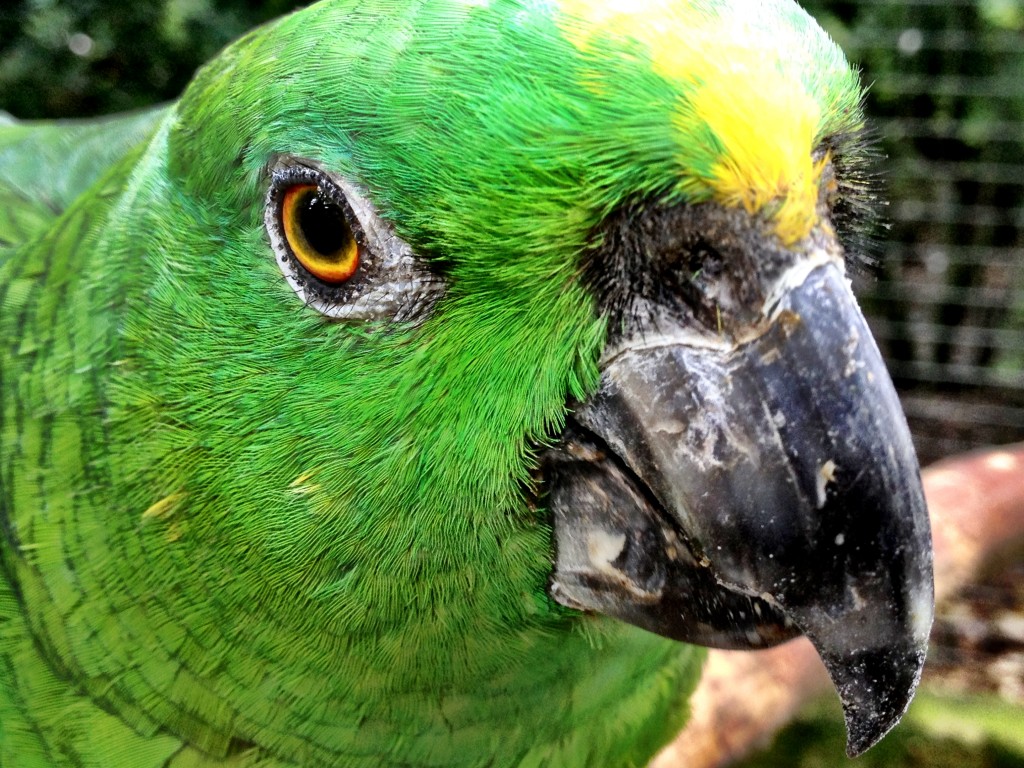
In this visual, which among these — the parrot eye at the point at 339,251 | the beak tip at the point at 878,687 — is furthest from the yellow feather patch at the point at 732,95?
the beak tip at the point at 878,687

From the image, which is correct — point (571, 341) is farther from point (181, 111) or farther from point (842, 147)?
point (181, 111)

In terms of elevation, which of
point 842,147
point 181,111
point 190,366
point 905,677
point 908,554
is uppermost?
point 181,111

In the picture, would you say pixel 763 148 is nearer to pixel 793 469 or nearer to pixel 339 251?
pixel 793 469

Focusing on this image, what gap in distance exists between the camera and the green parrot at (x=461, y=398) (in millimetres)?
887

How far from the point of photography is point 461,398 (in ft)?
3.14

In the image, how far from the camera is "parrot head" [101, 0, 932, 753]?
879mm

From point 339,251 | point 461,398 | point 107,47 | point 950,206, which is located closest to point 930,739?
point 461,398

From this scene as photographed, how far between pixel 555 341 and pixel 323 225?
287 mm

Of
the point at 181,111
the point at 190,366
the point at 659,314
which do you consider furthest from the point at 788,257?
the point at 181,111

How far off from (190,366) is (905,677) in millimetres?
873

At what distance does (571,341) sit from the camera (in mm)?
917

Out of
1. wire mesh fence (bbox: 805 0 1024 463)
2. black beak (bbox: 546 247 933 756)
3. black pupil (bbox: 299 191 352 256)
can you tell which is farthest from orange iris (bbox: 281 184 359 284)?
wire mesh fence (bbox: 805 0 1024 463)

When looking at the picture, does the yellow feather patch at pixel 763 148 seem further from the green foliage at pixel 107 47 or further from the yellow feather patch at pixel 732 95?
the green foliage at pixel 107 47

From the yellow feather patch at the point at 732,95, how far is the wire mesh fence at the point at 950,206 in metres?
4.06
